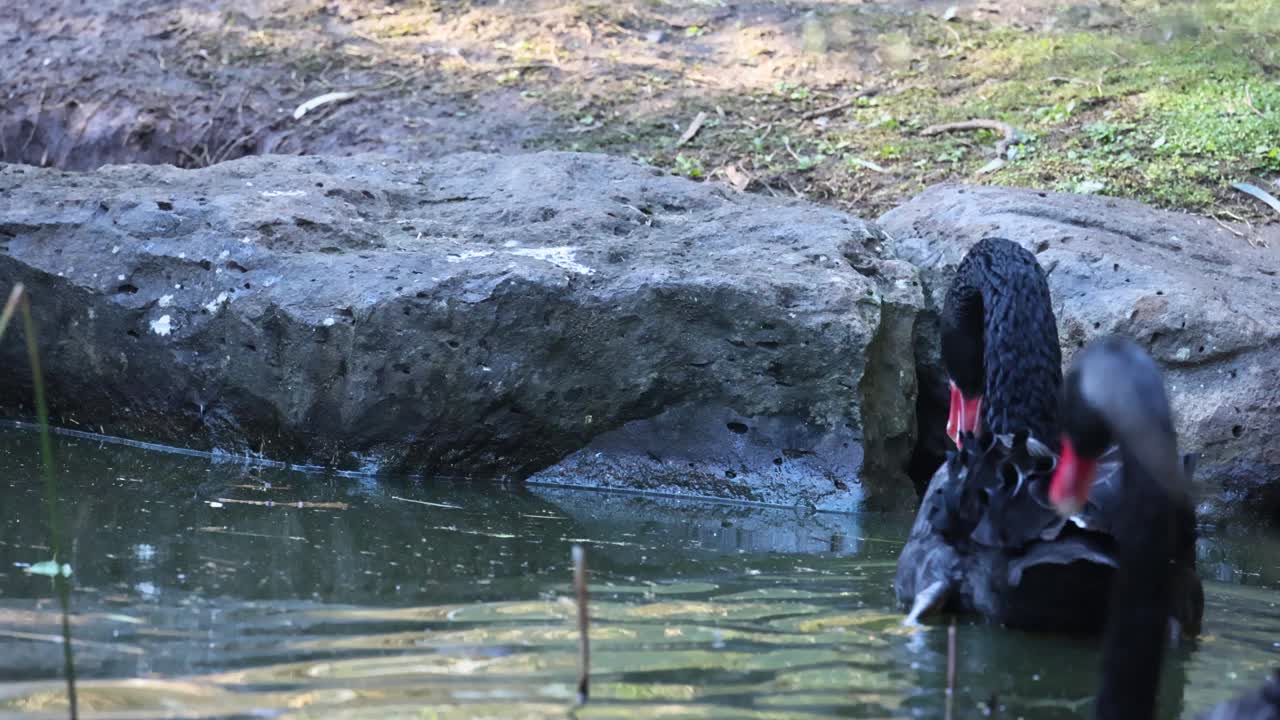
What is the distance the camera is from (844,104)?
9.48m

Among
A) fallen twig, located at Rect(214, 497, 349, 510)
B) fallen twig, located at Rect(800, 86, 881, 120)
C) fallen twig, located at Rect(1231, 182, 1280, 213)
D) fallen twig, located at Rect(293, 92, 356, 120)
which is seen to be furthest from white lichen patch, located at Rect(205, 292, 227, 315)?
fallen twig, located at Rect(1231, 182, 1280, 213)

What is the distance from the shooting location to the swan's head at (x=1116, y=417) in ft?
7.77

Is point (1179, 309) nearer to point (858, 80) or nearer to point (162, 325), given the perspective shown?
point (162, 325)

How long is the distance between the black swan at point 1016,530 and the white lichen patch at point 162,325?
123 inches

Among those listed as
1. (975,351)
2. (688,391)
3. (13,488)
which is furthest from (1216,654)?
(13,488)

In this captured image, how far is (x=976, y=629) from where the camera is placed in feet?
12.1

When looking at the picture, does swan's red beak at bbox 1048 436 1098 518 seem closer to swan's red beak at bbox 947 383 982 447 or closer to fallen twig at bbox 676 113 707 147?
swan's red beak at bbox 947 383 982 447

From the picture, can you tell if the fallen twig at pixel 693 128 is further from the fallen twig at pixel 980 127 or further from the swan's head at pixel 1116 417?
the swan's head at pixel 1116 417

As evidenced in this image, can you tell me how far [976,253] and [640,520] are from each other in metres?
1.50

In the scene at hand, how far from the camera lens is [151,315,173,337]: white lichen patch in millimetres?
5611

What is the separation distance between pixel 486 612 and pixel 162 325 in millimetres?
2658

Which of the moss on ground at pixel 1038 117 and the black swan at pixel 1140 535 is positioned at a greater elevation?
the moss on ground at pixel 1038 117

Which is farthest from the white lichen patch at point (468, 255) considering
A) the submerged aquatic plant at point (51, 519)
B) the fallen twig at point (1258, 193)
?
the fallen twig at point (1258, 193)

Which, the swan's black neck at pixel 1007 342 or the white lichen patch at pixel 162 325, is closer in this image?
the swan's black neck at pixel 1007 342
